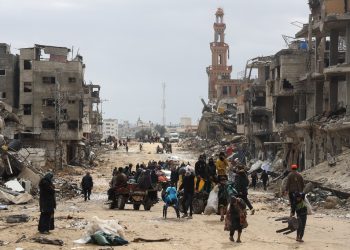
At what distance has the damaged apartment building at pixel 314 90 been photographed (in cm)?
3669

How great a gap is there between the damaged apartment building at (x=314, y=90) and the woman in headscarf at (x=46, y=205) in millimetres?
17484

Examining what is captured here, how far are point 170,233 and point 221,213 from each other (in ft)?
10.2

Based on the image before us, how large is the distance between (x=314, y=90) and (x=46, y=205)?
31.7m

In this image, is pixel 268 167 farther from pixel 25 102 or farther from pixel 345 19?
pixel 25 102

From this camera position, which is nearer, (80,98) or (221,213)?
(221,213)

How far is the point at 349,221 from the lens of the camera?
20078mm

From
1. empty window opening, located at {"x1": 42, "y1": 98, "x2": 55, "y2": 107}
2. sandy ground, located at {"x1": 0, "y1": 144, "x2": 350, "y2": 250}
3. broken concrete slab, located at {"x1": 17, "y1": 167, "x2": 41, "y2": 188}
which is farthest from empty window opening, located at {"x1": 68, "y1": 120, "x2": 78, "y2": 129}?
sandy ground, located at {"x1": 0, "y1": 144, "x2": 350, "y2": 250}

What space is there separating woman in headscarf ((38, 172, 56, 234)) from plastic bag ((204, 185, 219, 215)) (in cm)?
550

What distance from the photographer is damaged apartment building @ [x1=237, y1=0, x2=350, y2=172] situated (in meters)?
36.7

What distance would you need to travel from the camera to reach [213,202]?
1962cm

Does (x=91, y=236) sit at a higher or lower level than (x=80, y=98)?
lower

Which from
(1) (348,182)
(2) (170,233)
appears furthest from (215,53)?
(2) (170,233)

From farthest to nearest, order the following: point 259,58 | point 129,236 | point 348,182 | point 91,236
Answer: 1. point 259,58
2. point 348,182
3. point 129,236
4. point 91,236

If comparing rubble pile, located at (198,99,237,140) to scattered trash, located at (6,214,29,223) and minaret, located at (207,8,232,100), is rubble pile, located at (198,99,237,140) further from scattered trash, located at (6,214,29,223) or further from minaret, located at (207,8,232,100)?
scattered trash, located at (6,214,29,223)
